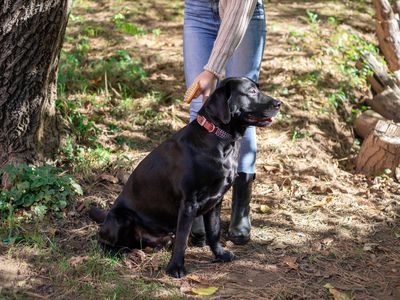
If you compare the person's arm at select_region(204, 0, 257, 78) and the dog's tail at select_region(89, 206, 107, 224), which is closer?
the person's arm at select_region(204, 0, 257, 78)

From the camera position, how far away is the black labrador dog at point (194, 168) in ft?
12.3

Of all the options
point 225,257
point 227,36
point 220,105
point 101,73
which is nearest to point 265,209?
point 225,257

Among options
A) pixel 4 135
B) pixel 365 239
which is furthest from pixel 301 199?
pixel 4 135

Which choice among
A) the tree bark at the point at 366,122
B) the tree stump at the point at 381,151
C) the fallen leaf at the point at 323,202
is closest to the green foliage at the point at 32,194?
the fallen leaf at the point at 323,202

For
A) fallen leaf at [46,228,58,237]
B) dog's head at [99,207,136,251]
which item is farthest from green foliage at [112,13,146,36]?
dog's head at [99,207,136,251]

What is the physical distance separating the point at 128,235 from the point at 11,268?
2.58 feet

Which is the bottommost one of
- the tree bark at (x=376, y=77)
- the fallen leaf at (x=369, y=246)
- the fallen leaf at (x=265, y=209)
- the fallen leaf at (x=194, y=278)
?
the fallen leaf at (x=265, y=209)

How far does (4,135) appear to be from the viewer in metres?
4.61

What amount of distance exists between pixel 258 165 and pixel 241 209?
1.38m

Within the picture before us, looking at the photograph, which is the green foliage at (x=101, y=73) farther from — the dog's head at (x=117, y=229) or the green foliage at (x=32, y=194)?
the dog's head at (x=117, y=229)

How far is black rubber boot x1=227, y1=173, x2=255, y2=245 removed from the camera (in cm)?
441

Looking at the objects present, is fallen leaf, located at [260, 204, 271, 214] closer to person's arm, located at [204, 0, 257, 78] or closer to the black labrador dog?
the black labrador dog

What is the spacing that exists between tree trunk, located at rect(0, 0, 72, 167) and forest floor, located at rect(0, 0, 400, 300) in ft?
1.55

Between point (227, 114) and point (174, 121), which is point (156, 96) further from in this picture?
point (227, 114)
